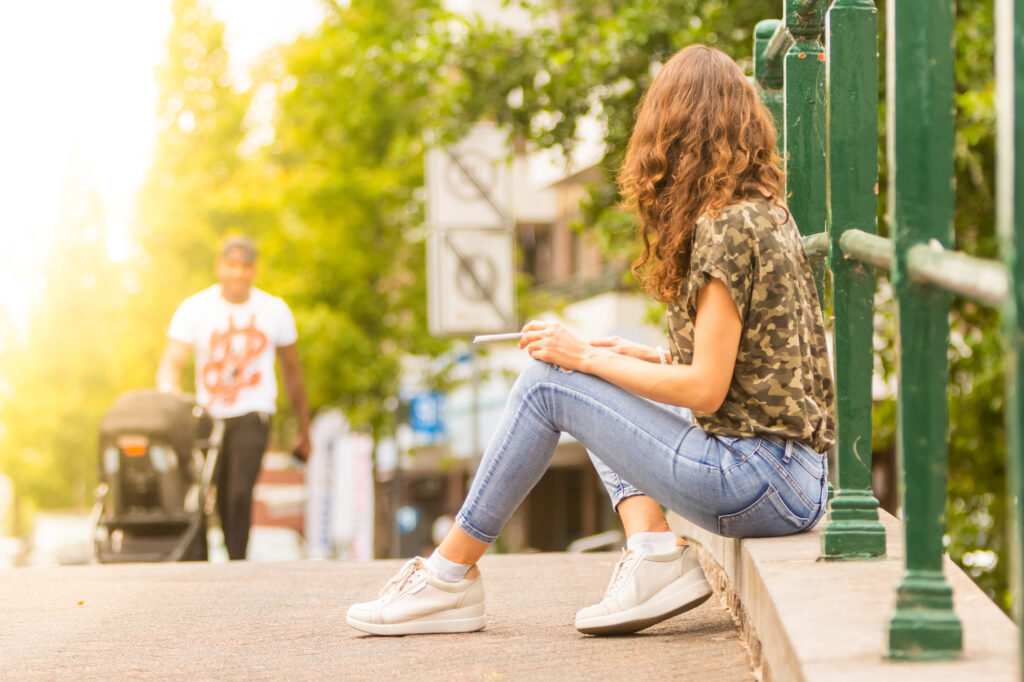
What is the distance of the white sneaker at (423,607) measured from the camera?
3770 mm

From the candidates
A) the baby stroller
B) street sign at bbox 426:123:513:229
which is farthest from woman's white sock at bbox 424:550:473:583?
street sign at bbox 426:123:513:229

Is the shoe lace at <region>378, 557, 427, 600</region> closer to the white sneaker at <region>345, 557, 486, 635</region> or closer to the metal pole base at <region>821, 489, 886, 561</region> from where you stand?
the white sneaker at <region>345, 557, 486, 635</region>

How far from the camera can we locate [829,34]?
3.19 m

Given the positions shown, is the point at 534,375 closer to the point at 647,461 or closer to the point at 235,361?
the point at 647,461

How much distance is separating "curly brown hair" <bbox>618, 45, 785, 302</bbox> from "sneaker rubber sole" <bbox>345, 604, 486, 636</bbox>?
99cm

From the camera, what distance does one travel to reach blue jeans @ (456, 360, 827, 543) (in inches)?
130

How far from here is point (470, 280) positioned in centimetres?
1038

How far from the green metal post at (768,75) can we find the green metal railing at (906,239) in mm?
623


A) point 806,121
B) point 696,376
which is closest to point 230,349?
point 806,121

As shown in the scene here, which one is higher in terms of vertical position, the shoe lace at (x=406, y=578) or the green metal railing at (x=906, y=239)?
the green metal railing at (x=906, y=239)

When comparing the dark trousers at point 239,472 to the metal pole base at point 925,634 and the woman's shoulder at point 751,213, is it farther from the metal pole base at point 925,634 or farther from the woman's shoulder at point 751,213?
the metal pole base at point 925,634

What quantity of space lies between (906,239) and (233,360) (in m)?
5.54

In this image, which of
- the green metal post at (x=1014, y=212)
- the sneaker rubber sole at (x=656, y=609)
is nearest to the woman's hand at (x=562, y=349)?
the sneaker rubber sole at (x=656, y=609)

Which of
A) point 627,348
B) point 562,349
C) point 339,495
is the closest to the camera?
point 562,349
